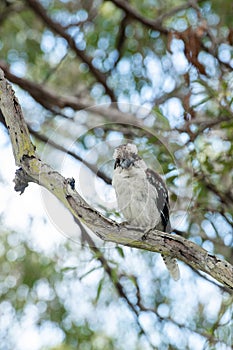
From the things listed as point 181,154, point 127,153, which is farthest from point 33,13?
point 127,153

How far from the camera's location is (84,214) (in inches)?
46.3

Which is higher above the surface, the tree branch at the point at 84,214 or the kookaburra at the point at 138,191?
the kookaburra at the point at 138,191

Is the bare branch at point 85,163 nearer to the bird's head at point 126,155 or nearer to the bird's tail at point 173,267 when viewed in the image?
the bird's head at point 126,155

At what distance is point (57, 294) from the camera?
2.37 metres

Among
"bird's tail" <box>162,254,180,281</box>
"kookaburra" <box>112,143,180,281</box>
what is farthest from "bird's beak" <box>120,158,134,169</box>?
"bird's tail" <box>162,254,180,281</box>

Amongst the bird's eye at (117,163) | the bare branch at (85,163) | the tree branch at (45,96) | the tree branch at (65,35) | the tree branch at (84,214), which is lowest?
the tree branch at (84,214)

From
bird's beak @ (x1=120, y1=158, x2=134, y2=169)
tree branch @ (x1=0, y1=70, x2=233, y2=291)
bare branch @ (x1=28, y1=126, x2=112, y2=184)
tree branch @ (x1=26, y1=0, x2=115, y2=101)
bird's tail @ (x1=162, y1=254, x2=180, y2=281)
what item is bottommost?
tree branch @ (x1=0, y1=70, x2=233, y2=291)

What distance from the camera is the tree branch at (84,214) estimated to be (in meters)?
1.18

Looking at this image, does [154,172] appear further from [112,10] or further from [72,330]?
[112,10]

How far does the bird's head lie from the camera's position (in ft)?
4.42

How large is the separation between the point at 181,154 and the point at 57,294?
3.11 feet

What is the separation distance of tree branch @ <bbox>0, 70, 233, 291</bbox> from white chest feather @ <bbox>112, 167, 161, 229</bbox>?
11cm

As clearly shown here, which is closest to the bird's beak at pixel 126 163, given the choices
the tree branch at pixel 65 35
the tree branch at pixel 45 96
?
the tree branch at pixel 45 96

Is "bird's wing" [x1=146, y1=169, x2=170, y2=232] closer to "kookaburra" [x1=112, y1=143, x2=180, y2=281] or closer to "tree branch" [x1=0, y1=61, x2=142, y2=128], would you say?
"kookaburra" [x1=112, y1=143, x2=180, y2=281]
